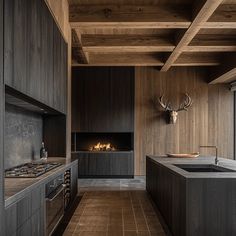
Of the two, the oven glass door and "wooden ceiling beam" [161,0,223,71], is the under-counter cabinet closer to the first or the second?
the oven glass door

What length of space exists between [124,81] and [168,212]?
5268 mm

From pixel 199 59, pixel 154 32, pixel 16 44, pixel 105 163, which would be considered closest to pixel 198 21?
pixel 154 32

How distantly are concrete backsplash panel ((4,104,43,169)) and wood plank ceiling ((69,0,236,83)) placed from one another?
1697mm

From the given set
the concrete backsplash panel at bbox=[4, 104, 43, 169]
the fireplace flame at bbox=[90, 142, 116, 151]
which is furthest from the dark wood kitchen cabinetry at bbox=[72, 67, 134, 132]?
the concrete backsplash panel at bbox=[4, 104, 43, 169]

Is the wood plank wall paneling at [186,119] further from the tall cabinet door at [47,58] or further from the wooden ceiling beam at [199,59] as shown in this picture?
the tall cabinet door at [47,58]

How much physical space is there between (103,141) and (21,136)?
4.93 m

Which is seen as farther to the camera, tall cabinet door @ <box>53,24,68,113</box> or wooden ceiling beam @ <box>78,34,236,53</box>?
wooden ceiling beam @ <box>78,34,236,53</box>

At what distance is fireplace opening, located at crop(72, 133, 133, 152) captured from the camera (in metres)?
8.91

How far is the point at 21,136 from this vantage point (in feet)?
13.5

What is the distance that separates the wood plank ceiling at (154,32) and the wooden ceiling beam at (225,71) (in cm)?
2

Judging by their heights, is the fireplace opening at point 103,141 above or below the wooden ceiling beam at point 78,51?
below

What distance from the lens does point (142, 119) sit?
882 cm

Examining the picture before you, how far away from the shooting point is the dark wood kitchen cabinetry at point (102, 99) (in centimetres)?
862

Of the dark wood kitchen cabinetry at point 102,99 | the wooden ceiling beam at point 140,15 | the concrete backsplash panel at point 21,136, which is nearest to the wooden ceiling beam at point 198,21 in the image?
the wooden ceiling beam at point 140,15
